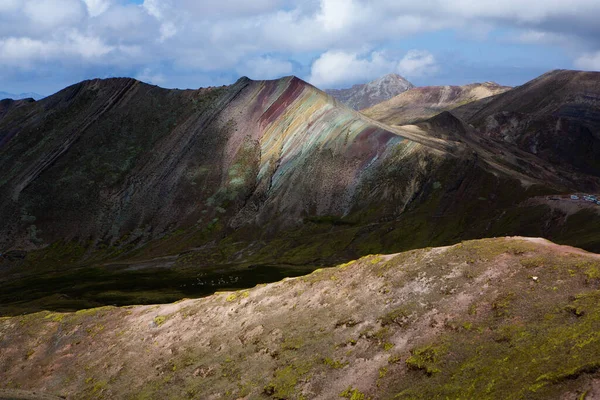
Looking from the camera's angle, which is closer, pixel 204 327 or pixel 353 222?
pixel 204 327

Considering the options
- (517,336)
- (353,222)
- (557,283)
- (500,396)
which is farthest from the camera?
(353,222)

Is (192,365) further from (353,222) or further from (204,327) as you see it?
(353,222)

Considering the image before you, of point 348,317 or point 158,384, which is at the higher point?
point 348,317

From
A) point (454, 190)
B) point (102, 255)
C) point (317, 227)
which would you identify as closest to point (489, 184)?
point (454, 190)

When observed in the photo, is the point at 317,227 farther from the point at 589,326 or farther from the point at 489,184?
the point at 589,326

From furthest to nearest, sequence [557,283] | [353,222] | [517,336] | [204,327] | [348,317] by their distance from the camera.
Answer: [353,222] → [204,327] → [348,317] → [557,283] → [517,336]

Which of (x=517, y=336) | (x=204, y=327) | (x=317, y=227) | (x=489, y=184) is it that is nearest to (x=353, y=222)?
(x=317, y=227)
